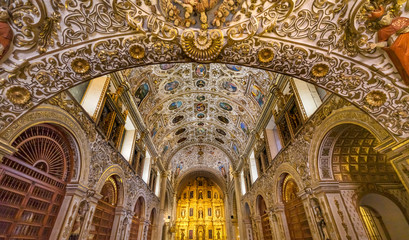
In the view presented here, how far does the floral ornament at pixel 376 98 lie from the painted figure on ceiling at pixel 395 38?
0.40m

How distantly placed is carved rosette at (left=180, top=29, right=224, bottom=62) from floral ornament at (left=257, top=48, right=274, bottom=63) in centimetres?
95

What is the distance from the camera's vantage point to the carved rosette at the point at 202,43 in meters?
4.06

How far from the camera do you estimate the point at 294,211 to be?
8297 millimetres

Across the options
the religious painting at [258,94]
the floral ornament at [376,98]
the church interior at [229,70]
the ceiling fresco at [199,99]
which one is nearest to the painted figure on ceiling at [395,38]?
the church interior at [229,70]

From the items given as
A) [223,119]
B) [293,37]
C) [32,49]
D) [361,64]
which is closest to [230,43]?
[293,37]

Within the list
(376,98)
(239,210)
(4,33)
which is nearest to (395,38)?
(376,98)

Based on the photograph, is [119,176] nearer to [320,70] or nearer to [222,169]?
[320,70]

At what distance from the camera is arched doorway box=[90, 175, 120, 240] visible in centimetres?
742

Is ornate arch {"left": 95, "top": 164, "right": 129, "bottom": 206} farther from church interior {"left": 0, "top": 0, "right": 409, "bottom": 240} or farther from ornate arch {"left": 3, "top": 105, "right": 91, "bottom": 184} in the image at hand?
ornate arch {"left": 3, "top": 105, "right": 91, "bottom": 184}

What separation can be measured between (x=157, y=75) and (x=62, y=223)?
27.5ft

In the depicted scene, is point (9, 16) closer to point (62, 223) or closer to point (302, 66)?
point (62, 223)

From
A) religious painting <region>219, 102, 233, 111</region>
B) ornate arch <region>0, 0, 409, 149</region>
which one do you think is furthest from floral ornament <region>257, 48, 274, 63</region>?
religious painting <region>219, 102, 233, 111</region>

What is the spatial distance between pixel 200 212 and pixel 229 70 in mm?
26840

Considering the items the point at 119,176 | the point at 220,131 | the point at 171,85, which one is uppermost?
the point at 220,131
